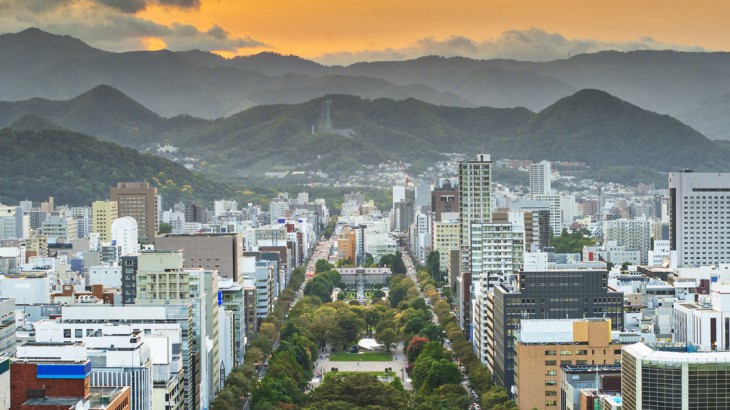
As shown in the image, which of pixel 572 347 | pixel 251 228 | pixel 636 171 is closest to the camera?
pixel 572 347

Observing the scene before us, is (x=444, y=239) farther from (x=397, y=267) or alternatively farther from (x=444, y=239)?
(x=397, y=267)

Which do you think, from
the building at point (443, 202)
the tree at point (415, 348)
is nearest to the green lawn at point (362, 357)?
the tree at point (415, 348)

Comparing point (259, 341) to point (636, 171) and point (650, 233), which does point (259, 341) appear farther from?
point (636, 171)

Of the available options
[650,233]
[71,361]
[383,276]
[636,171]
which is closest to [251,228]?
[383,276]

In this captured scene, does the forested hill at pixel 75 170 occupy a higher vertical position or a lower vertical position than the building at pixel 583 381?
higher

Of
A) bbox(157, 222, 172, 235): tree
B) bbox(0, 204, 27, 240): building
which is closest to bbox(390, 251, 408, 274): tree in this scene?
bbox(157, 222, 172, 235): tree

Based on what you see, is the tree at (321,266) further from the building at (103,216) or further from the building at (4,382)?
the building at (4,382)

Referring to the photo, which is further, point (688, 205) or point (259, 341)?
point (688, 205)
